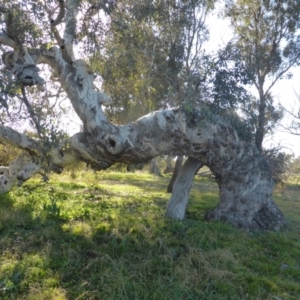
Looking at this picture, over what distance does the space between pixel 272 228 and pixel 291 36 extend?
27.9ft

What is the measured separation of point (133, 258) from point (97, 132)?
10.7 feet

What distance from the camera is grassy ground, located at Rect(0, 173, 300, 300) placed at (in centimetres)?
506

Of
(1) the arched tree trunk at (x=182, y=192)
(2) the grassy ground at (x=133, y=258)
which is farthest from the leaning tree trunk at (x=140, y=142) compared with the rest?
(2) the grassy ground at (x=133, y=258)

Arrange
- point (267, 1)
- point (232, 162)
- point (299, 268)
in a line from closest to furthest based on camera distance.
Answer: point (299, 268) < point (232, 162) < point (267, 1)

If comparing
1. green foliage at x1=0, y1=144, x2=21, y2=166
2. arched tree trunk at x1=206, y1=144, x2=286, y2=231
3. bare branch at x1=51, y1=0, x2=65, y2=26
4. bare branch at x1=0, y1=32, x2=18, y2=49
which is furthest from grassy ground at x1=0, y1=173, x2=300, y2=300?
green foliage at x1=0, y1=144, x2=21, y2=166

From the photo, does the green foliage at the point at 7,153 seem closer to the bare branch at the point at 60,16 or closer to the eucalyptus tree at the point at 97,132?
the eucalyptus tree at the point at 97,132

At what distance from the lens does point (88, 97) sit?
27.2ft

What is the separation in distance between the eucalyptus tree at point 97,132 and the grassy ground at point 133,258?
1.06 m

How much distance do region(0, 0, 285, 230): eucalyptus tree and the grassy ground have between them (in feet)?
3.48

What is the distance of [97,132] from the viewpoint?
26.5ft

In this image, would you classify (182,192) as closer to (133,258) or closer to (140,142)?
(140,142)

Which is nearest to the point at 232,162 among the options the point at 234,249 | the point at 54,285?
the point at 234,249

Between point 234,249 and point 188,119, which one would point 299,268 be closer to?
point 234,249

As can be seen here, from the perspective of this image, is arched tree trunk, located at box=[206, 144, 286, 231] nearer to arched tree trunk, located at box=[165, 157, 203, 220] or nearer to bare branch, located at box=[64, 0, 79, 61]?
arched tree trunk, located at box=[165, 157, 203, 220]
